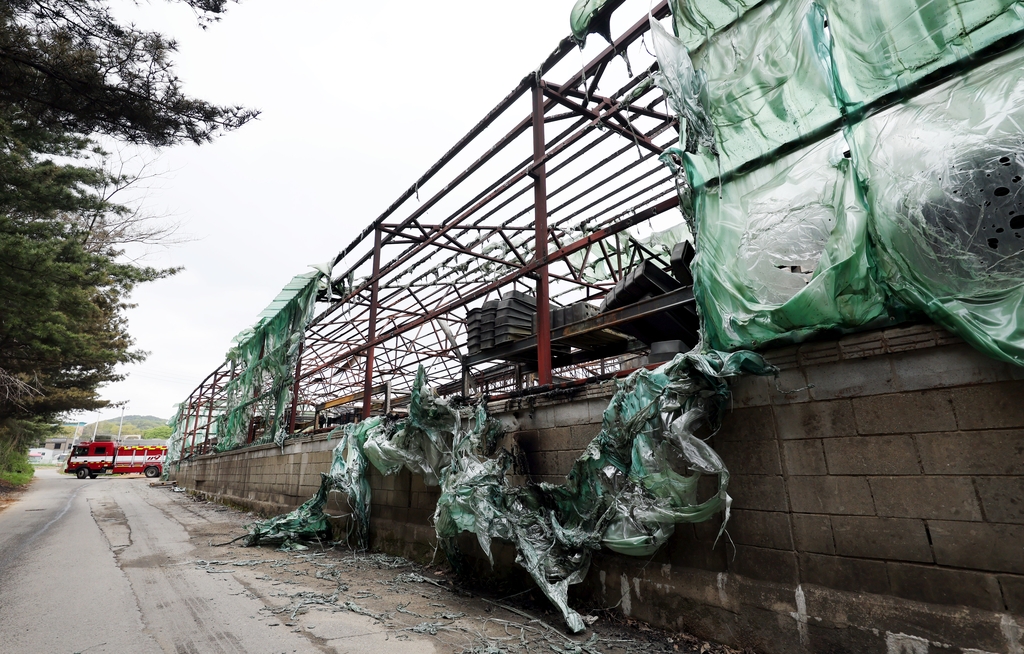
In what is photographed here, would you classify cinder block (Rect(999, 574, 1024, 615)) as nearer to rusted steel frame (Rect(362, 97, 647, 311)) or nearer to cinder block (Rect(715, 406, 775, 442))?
cinder block (Rect(715, 406, 775, 442))

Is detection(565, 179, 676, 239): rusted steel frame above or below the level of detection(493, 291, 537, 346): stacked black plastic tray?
above

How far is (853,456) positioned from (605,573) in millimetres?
2370

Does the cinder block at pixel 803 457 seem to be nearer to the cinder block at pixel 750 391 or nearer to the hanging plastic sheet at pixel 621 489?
the cinder block at pixel 750 391

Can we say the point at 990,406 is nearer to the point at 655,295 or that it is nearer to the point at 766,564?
the point at 766,564

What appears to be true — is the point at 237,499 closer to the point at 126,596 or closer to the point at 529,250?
the point at 126,596

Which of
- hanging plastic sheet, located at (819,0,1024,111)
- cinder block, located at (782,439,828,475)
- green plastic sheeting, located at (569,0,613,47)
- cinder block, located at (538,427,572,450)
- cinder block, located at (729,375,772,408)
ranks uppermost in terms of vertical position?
green plastic sheeting, located at (569,0,613,47)

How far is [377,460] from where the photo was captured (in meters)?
6.81

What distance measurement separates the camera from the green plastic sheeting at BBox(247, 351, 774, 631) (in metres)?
3.56

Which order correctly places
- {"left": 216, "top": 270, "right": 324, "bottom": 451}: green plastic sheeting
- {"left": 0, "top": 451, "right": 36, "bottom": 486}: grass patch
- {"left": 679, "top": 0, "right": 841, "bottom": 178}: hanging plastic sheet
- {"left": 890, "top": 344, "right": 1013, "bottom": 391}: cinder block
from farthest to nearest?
1. {"left": 0, "top": 451, "right": 36, "bottom": 486}: grass patch
2. {"left": 216, "top": 270, "right": 324, "bottom": 451}: green plastic sheeting
3. {"left": 679, "top": 0, "right": 841, "bottom": 178}: hanging plastic sheet
4. {"left": 890, "top": 344, "right": 1013, "bottom": 391}: cinder block

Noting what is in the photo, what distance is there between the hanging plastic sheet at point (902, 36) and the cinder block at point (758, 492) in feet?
9.22

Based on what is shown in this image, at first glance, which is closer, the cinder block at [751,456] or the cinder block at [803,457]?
the cinder block at [803,457]

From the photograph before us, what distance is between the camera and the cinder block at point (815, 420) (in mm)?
3232

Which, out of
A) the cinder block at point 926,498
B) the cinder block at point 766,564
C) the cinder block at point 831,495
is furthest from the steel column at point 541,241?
the cinder block at point 926,498

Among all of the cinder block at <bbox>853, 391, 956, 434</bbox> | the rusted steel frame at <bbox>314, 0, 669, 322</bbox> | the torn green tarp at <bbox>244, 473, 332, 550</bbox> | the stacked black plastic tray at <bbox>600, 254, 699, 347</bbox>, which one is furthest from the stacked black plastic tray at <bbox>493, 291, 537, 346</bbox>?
the cinder block at <bbox>853, 391, 956, 434</bbox>
